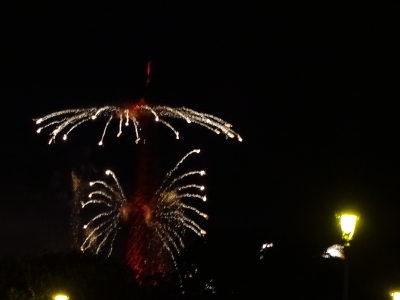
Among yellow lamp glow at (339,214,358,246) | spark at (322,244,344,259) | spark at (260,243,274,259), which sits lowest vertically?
yellow lamp glow at (339,214,358,246)

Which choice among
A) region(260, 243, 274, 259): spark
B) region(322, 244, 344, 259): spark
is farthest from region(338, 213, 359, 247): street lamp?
region(322, 244, 344, 259): spark

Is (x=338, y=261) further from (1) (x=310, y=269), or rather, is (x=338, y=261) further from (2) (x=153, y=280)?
(2) (x=153, y=280)

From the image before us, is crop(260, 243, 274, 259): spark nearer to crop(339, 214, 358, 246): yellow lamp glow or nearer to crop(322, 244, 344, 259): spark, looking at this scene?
crop(322, 244, 344, 259): spark

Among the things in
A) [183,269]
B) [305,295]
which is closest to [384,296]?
[305,295]

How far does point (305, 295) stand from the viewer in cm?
2627

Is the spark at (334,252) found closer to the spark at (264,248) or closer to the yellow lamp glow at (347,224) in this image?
the spark at (264,248)

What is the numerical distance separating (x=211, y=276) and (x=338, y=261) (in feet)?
20.1

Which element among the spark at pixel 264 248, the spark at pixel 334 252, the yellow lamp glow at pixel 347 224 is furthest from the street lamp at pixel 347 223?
the spark at pixel 334 252

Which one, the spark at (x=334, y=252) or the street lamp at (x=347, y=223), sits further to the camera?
the spark at (x=334, y=252)

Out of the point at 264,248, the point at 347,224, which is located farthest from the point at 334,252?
the point at 347,224

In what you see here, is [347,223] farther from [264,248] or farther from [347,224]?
[264,248]

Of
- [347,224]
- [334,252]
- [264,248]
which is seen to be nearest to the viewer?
[347,224]

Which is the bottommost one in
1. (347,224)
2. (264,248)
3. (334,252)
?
(347,224)

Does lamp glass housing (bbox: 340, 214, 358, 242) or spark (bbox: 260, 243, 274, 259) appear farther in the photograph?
spark (bbox: 260, 243, 274, 259)
